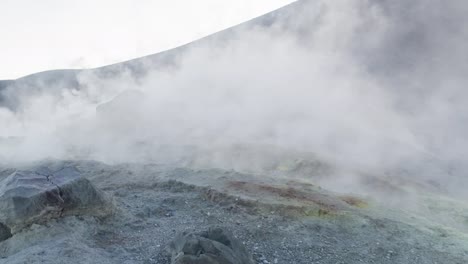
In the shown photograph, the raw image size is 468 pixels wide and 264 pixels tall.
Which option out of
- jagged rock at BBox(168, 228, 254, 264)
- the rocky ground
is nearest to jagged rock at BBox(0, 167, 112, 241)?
the rocky ground

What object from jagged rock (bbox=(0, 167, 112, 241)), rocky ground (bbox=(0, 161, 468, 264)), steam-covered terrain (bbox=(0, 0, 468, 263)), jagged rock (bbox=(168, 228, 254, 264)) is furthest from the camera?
steam-covered terrain (bbox=(0, 0, 468, 263))

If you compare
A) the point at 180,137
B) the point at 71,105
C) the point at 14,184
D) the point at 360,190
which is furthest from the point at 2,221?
the point at 71,105

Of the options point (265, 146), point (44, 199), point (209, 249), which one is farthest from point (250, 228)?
point (265, 146)

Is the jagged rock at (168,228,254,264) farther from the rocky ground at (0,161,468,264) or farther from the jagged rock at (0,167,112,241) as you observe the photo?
the jagged rock at (0,167,112,241)

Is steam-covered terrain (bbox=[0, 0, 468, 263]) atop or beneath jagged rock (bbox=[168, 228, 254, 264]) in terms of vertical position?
atop

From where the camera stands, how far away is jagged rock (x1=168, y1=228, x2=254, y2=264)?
6.99 m

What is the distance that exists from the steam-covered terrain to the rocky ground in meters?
0.04

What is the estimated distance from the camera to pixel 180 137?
1945 centimetres

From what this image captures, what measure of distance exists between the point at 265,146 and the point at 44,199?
9.43m

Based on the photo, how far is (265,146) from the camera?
16.9m

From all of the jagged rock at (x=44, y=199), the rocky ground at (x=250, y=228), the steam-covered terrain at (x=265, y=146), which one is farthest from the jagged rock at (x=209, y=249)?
the jagged rock at (x=44, y=199)

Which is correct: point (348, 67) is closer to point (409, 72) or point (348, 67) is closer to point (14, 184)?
point (409, 72)

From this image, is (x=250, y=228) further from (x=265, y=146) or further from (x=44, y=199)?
(x=265, y=146)

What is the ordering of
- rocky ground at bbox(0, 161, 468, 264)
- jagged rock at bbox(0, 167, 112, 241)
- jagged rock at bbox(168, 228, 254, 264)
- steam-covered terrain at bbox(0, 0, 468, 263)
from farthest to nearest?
steam-covered terrain at bbox(0, 0, 468, 263), jagged rock at bbox(0, 167, 112, 241), rocky ground at bbox(0, 161, 468, 264), jagged rock at bbox(168, 228, 254, 264)
